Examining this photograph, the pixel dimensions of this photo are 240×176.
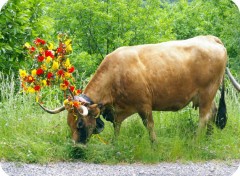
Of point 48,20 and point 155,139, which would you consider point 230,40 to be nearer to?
point 48,20

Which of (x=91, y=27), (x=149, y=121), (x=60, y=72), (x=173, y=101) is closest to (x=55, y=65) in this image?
(x=60, y=72)

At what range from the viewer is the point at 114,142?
916cm

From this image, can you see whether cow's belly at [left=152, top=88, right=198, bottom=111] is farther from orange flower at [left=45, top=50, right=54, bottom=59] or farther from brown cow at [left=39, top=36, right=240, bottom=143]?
orange flower at [left=45, top=50, right=54, bottom=59]

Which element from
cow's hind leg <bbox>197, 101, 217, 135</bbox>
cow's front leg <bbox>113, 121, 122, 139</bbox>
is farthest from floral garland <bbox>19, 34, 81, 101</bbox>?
cow's hind leg <bbox>197, 101, 217, 135</bbox>

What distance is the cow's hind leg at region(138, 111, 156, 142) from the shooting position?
9.18 meters

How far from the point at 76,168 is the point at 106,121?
1675 millimetres

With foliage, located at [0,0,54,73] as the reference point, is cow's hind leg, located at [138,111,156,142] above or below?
below

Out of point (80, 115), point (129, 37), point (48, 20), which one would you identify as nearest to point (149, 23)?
point (129, 37)

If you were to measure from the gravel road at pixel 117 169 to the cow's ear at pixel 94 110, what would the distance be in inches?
30.9

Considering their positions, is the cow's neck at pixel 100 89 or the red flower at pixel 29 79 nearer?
the red flower at pixel 29 79

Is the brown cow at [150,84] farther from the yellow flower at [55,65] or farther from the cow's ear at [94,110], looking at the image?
the yellow flower at [55,65]

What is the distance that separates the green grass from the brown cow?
226mm

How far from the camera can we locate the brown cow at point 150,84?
29.8ft

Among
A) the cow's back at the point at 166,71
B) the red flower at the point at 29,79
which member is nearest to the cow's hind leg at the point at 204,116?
the cow's back at the point at 166,71
